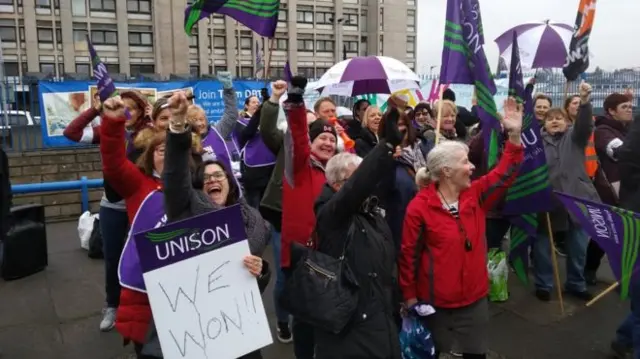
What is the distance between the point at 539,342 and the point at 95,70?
396cm

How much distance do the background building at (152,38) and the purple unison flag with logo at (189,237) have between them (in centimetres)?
5010

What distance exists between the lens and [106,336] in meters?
4.50

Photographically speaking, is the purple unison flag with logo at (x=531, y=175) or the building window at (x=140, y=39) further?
the building window at (x=140, y=39)

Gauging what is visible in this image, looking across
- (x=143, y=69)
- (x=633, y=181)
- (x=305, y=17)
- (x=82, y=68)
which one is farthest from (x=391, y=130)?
(x=305, y=17)

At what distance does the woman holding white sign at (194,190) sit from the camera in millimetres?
2383

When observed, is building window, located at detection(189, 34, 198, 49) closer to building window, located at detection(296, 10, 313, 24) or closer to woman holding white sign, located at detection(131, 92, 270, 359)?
building window, located at detection(296, 10, 313, 24)

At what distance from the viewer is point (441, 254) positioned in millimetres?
3102

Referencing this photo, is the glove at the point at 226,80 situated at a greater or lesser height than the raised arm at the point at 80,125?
greater

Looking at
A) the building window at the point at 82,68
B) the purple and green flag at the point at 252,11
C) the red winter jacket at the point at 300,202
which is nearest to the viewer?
the red winter jacket at the point at 300,202

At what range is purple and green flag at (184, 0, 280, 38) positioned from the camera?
4586mm

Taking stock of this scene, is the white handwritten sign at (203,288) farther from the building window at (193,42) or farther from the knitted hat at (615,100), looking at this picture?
the building window at (193,42)

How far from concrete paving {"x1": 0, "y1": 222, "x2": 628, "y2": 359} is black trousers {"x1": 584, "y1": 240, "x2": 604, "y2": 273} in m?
0.23

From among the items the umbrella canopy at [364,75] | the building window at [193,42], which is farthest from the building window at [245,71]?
the umbrella canopy at [364,75]

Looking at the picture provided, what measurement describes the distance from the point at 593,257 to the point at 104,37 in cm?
5744
